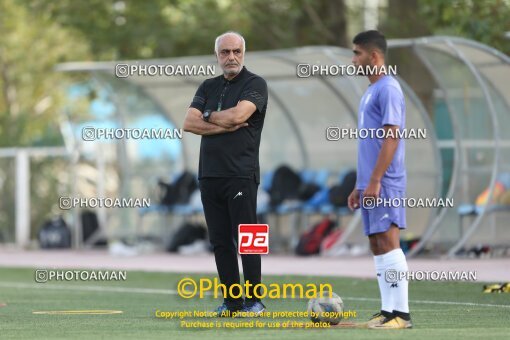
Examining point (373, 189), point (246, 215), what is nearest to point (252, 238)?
point (246, 215)

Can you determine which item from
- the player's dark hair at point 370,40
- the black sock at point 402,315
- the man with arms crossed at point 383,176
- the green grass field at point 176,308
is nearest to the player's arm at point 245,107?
the man with arms crossed at point 383,176

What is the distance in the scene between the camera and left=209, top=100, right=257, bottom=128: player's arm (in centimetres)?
1086

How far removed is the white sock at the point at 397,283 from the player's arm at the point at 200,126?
1804mm

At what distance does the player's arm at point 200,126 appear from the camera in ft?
35.9

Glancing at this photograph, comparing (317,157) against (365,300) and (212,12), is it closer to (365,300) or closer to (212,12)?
(212,12)

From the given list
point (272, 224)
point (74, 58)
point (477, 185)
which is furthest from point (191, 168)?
point (74, 58)

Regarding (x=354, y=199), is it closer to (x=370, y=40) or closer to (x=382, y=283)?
(x=382, y=283)

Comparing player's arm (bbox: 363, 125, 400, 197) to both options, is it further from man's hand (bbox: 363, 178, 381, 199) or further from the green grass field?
the green grass field

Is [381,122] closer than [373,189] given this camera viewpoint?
No

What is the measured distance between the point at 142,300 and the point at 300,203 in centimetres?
1078

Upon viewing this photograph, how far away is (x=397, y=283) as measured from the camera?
9.86 metres

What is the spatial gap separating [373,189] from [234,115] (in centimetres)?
160

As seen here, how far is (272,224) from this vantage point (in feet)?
85.0

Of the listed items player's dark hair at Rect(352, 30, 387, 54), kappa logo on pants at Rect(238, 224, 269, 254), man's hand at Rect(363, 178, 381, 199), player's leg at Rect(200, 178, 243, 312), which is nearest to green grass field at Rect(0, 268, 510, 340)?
player's leg at Rect(200, 178, 243, 312)
